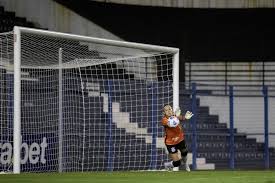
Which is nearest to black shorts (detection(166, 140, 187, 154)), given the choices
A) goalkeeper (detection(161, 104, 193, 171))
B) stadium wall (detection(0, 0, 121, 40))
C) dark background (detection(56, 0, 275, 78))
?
goalkeeper (detection(161, 104, 193, 171))

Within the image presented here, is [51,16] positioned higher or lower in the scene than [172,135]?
higher

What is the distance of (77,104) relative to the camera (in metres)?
18.1

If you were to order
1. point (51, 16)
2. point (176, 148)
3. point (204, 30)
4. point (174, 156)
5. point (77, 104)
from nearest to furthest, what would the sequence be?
point (174, 156), point (176, 148), point (77, 104), point (51, 16), point (204, 30)

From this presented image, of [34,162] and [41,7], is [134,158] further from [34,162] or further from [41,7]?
[41,7]

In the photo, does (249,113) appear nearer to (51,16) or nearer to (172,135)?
(51,16)

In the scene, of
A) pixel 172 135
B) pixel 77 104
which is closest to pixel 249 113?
pixel 77 104

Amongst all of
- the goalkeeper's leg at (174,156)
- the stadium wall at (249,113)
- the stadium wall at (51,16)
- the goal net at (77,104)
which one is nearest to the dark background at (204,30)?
the stadium wall at (51,16)

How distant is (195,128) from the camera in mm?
21953

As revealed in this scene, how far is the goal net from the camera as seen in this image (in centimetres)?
1546

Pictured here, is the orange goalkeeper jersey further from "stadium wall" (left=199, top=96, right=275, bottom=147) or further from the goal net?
"stadium wall" (left=199, top=96, right=275, bottom=147)

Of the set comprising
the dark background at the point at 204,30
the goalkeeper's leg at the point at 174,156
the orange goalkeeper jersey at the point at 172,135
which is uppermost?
the dark background at the point at 204,30

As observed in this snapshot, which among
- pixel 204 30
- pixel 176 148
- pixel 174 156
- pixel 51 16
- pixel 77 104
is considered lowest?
pixel 174 156

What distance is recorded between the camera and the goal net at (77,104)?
15.5m

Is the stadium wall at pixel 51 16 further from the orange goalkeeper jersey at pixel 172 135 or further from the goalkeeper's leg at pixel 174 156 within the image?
the goalkeeper's leg at pixel 174 156
